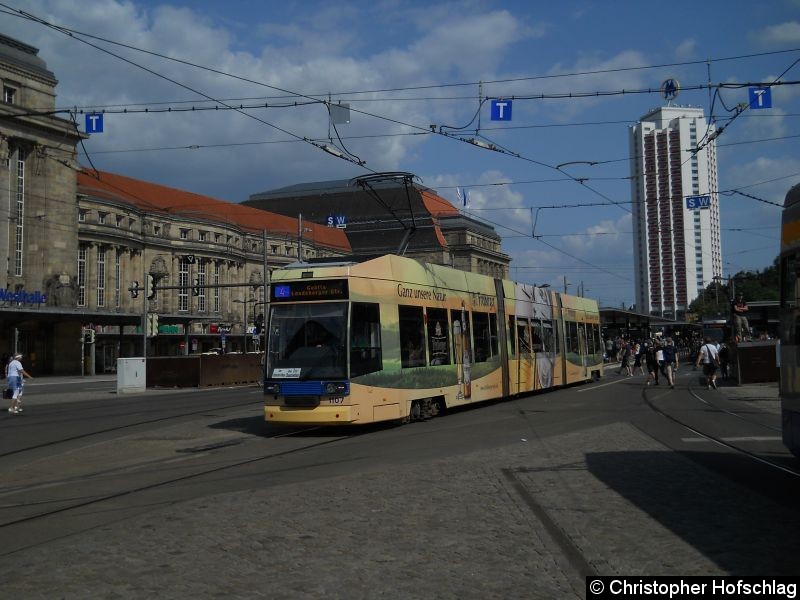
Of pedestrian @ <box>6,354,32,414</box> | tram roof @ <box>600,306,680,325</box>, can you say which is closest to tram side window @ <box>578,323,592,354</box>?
tram roof @ <box>600,306,680,325</box>

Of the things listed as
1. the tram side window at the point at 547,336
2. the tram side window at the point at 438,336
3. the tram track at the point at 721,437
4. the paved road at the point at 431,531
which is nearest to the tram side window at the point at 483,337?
the tram side window at the point at 438,336

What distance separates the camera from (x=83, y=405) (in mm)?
26250

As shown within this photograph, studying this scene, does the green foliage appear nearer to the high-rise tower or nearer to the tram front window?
the high-rise tower

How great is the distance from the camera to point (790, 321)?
851cm

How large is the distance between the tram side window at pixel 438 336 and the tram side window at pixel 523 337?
5247 mm

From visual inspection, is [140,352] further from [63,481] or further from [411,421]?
[63,481]

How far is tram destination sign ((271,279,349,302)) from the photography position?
47.3 ft

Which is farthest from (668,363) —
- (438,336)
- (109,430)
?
(109,430)

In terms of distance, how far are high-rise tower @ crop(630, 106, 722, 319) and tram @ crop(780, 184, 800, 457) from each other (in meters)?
11.5

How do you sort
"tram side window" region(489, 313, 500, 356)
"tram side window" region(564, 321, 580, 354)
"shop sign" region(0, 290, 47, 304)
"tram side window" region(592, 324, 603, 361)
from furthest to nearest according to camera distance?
"shop sign" region(0, 290, 47, 304) → "tram side window" region(592, 324, 603, 361) → "tram side window" region(564, 321, 580, 354) → "tram side window" region(489, 313, 500, 356)

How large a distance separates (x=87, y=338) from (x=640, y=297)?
271 ft

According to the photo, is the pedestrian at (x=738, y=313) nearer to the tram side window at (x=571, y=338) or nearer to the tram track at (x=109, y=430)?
the tram side window at (x=571, y=338)

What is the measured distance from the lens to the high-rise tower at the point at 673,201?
104 feet

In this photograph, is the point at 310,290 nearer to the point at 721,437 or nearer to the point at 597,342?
the point at 721,437
